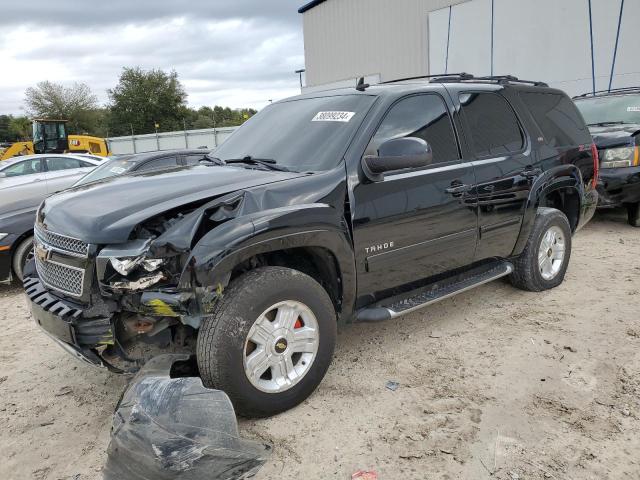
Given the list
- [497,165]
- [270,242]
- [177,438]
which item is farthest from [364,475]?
[497,165]

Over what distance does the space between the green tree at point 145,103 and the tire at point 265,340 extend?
219ft

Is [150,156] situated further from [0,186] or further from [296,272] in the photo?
[296,272]

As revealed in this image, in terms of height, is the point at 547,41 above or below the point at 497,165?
above

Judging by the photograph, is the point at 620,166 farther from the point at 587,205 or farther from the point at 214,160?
the point at 214,160

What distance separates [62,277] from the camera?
2.79 meters

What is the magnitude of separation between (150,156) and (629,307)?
6235 millimetres

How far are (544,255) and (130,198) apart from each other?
3.79 m

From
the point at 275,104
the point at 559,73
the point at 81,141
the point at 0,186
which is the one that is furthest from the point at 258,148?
the point at 81,141

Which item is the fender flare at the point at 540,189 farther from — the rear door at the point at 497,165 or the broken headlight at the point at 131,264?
the broken headlight at the point at 131,264

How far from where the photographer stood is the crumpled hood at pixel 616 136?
697cm

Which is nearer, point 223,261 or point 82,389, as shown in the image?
point 223,261

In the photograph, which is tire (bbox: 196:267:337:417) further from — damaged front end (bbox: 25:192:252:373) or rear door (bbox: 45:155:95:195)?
rear door (bbox: 45:155:95:195)

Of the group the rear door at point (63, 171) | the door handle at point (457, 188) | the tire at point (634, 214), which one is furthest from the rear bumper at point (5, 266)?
the tire at point (634, 214)

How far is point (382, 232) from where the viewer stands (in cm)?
329
